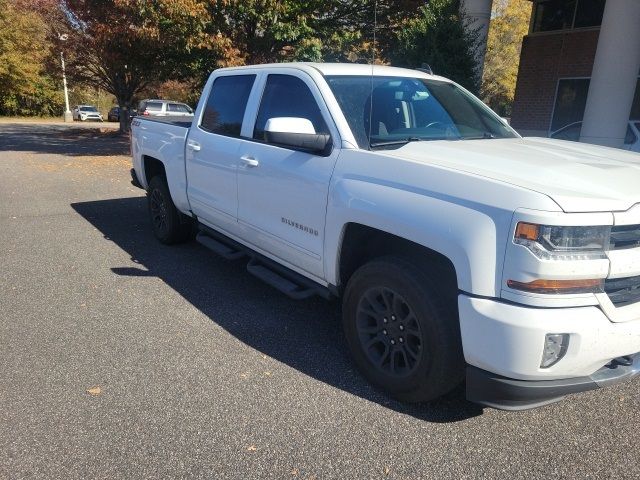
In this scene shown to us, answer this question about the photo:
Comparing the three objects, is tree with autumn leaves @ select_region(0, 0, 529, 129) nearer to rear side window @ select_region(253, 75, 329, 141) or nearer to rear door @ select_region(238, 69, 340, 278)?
rear side window @ select_region(253, 75, 329, 141)

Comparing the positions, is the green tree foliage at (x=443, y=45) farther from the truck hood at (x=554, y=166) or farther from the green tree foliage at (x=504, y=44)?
the green tree foliage at (x=504, y=44)

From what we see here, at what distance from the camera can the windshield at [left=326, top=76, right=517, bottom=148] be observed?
3.41 metres

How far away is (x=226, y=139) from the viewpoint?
14.7ft

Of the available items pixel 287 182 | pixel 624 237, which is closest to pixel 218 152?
pixel 287 182

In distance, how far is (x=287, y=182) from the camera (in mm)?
3600

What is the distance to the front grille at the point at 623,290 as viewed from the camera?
7.88 ft

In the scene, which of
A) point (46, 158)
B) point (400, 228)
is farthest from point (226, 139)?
point (46, 158)

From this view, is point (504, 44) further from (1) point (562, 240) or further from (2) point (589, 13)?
(1) point (562, 240)

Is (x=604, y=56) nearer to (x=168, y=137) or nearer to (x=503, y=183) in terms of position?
(x=168, y=137)

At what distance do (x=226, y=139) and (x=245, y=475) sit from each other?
288 cm

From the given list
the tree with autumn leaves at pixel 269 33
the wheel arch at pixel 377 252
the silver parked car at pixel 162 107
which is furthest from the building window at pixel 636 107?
the silver parked car at pixel 162 107

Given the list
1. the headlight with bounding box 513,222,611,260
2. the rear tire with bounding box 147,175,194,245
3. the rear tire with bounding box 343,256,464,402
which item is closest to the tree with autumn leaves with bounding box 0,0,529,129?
the rear tire with bounding box 147,175,194,245

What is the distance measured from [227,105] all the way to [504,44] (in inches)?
1506

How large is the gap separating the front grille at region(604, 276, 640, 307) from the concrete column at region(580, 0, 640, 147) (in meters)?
9.03
